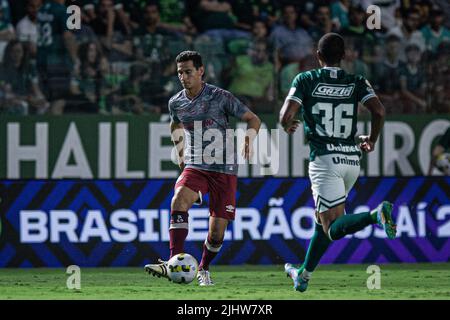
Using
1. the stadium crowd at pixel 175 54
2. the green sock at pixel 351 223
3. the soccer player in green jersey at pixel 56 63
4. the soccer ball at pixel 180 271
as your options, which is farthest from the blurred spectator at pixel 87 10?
the green sock at pixel 351 223

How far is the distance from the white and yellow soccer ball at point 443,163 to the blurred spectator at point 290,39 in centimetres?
219

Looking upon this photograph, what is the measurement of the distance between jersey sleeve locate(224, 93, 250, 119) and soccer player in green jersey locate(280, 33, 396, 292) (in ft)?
3.66

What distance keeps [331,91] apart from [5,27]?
7.09 m

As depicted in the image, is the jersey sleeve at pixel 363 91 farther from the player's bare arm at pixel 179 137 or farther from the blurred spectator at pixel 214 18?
the blurred spectator at pixel 214 18

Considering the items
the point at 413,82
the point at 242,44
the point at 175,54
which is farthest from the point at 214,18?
the point at 413,82

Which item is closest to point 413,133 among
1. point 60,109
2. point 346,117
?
point 60,109

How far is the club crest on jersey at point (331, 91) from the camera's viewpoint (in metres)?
8.27

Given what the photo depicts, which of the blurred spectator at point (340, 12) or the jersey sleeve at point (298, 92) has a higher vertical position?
the blurred spectator at point (340, 12)

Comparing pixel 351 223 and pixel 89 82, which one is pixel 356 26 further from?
pixel 351 223

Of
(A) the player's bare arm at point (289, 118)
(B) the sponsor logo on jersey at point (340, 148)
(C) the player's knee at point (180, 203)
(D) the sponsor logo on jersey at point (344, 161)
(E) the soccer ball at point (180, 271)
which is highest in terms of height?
(A) the player's bare arm at point (289, 118)

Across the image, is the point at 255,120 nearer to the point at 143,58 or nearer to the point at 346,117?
the point at 346,117

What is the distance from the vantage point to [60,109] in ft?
44.7

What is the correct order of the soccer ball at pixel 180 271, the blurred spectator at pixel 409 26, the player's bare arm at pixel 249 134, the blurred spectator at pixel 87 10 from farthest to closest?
the blurred spectator at pixel 409 26 < the blurred spectator at pixel 87 10 < the player's bare arm at pixel 249 134 < the soccer ball at pixel 180 271

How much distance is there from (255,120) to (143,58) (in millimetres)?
4603
